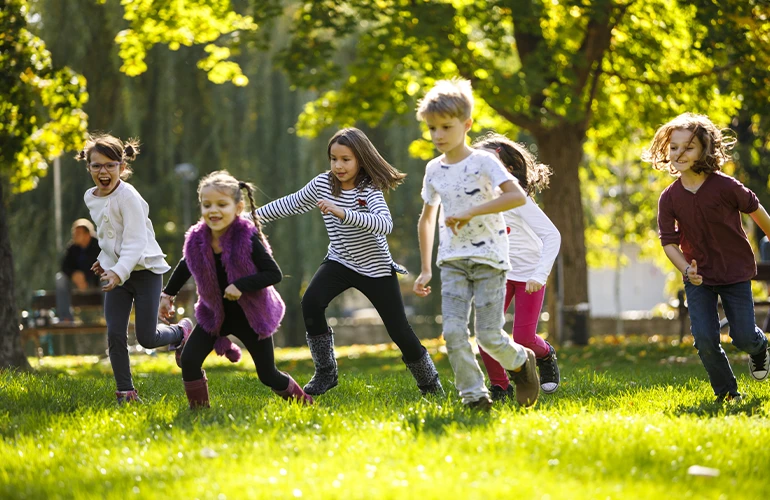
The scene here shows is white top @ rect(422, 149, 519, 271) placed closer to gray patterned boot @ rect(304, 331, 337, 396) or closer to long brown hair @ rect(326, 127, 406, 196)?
long brown hair @ rect(326, 127, 406, 196)

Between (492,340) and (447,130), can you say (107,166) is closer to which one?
(447,130)

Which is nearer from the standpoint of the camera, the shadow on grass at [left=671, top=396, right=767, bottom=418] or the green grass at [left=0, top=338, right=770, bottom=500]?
the green grass at [left=0, top=338, right=770, bottom=500]

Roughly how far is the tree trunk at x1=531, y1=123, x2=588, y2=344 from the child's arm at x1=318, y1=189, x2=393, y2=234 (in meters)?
8.96

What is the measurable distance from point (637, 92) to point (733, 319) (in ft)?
35.5

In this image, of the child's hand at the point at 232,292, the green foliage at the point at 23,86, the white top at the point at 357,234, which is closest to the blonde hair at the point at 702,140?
the white top at the point at 357,234

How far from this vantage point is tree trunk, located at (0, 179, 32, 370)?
1019 centimetres

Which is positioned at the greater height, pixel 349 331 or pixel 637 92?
pixel 637 92

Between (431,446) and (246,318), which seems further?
(246,318)

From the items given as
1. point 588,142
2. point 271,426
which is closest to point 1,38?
point 271,426

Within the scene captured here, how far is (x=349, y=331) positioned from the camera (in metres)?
29.6

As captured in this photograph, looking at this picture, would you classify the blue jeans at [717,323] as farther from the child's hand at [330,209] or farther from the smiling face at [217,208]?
the smiling face at [217,208]

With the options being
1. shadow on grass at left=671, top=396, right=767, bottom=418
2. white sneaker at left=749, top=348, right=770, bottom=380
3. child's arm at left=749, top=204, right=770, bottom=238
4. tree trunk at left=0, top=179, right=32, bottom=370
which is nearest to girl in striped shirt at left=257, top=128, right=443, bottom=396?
shadow on grass at left=671, top=396, right=767, bottom=418

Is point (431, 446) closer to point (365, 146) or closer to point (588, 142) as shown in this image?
point (365, 146)

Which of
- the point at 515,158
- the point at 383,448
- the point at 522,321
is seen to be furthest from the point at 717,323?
the point at 383,448
